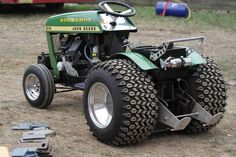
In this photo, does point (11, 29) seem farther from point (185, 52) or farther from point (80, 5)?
point (185, 52)

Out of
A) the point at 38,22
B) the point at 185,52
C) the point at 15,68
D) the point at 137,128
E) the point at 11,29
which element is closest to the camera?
the point at 137,128

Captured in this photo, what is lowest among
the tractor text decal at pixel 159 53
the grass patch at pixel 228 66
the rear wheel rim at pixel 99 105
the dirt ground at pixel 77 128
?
the grass patch at pixel 228 66

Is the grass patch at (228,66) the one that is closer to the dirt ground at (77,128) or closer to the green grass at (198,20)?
the dirt ground at (77,128)

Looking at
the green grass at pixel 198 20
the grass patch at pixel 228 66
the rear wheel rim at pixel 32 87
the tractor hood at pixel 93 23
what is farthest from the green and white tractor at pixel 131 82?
the green grass at pixel 198 20

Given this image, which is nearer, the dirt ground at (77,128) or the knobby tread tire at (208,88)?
the dirt ground at (77,128)

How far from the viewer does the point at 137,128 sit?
5.14 m

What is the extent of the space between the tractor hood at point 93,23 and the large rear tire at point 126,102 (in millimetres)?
863

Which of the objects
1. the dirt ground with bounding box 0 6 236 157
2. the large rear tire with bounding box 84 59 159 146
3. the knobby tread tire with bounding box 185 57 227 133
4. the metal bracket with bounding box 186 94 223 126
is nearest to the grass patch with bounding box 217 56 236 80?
the dirt ground with bounding box 0 6 236 157

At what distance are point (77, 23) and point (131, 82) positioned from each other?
1649 mm

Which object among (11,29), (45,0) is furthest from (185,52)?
(45,0)

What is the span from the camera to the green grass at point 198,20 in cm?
1439

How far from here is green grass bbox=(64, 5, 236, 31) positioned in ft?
47.2

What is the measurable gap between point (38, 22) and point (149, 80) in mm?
10212

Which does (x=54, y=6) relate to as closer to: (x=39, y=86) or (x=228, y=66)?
(x=228, y=66)
